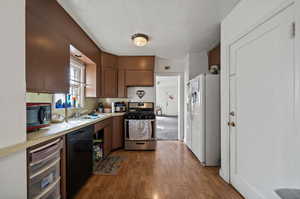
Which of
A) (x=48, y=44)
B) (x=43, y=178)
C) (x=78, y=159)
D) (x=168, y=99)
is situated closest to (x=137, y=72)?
(x=48, y=44)

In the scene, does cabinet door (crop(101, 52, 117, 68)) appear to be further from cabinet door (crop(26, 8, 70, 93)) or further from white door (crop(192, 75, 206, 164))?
white door (crop(192, 75, 206, 164))

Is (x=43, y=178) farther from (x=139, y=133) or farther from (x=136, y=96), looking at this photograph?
(x=136, y=96)

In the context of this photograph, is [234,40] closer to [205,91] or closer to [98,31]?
[205,91]

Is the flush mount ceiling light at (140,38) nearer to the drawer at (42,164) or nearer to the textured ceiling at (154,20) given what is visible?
the textured ceiling at (154,20)

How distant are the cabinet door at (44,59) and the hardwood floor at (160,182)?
1.45 meters

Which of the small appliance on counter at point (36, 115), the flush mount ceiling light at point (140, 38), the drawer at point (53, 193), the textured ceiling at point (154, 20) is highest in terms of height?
the textured ceiling at point (154, 20)

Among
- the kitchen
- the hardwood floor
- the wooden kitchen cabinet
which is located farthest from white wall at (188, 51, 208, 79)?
the wooden kitchen cabinet

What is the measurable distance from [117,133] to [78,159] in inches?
68.2

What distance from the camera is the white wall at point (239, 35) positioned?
3.91 feet

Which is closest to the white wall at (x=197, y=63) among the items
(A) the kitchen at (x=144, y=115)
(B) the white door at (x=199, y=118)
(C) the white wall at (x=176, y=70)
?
(A) the kitchen at (x=144, y=115)

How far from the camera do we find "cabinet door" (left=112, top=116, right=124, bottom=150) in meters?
3.58

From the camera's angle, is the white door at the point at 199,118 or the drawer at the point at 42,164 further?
the white door at the point at 199,118

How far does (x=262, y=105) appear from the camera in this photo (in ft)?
5.08

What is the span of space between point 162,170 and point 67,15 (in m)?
2.87
